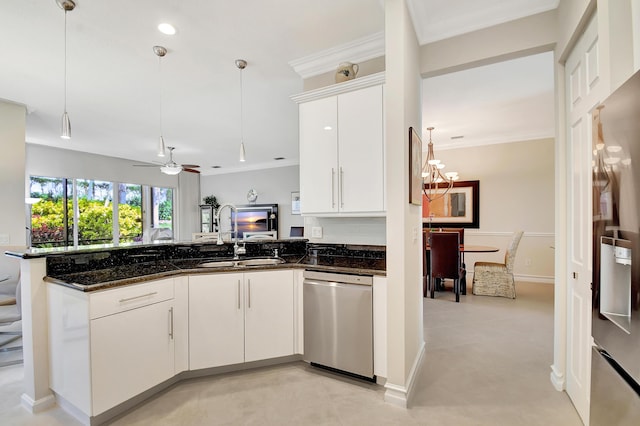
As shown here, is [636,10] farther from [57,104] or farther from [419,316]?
[57,104]

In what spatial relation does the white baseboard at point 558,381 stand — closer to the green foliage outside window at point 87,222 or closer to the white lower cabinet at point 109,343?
the white lower cabinet at point 109,343

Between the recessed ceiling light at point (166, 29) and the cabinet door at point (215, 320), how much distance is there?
197 cm

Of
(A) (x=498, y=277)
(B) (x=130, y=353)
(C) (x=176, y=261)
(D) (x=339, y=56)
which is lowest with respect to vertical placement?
(A) (x=498, y=277)

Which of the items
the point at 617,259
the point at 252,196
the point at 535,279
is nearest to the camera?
the point at 617,259

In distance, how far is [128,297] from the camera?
1880 millimetres

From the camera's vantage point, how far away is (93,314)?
1.72 metres

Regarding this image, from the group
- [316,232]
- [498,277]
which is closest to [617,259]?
[316,232]

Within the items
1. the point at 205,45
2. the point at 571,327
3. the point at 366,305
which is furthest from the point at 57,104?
the point at 571,327

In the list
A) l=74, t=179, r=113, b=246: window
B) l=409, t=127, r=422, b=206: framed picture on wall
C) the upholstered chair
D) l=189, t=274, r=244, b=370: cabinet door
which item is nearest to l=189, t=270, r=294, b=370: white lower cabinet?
l=189, t=274, r=244, b=370: cabinet door

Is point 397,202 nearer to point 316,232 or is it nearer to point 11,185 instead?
point 316,232

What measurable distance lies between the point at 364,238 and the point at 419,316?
2.69 feet

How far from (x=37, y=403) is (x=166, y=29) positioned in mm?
A: 2824

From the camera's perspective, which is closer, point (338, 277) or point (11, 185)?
point (338, 277)

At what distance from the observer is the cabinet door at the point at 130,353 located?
1747 mm
